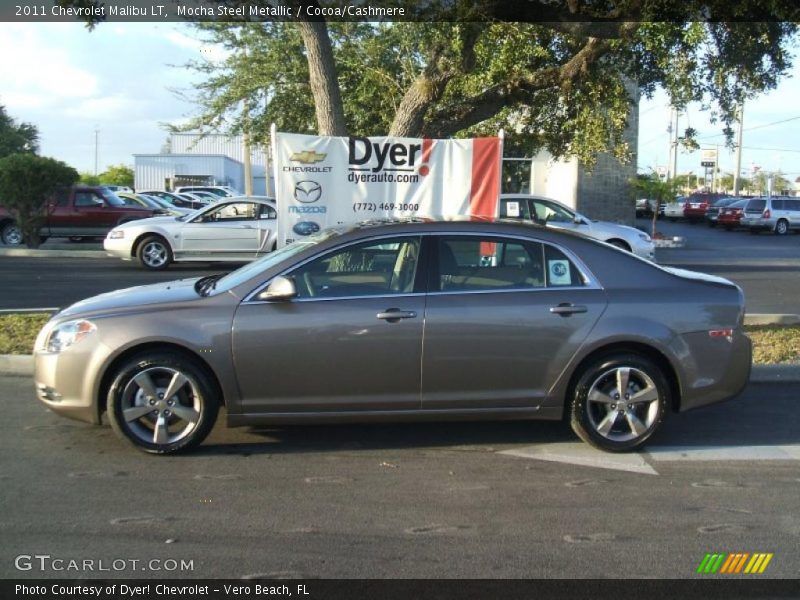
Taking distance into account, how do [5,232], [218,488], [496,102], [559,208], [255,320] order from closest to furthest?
1. [218,488]
2. [255,320]
3. [496,102]
4. [559,208]
5. [5,232]

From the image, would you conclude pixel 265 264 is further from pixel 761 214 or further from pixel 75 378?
pixel 761 214

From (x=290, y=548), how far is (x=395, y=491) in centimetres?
99

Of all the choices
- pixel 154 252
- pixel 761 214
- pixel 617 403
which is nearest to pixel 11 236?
pixel 154 252

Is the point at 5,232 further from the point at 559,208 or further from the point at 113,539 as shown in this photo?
the point at 113,539

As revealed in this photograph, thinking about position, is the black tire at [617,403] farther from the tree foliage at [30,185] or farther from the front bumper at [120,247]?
the tree foliage at [30,185]

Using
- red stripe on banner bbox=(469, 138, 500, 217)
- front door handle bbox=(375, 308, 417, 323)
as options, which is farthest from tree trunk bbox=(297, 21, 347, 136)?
front door handle bbox=(375, 308, 417, 323)

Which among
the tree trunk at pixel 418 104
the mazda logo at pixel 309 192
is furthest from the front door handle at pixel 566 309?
the tree trunk at pixel 418 104

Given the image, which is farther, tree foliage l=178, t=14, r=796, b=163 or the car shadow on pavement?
tree foliage l=178, t=14, r=796, b=163

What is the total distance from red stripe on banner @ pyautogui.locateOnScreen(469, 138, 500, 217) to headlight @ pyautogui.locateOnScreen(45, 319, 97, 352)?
5.12 m

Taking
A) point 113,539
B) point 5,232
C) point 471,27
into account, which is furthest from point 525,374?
point 5,232

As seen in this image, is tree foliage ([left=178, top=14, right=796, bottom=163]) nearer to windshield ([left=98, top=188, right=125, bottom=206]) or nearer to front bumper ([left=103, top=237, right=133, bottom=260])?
front bumper ([left=103, top=237, right=133, bottom=260])

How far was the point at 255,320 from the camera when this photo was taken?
17.3 ft

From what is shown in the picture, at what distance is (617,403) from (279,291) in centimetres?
246

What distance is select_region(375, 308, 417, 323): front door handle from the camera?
5.32 meters
